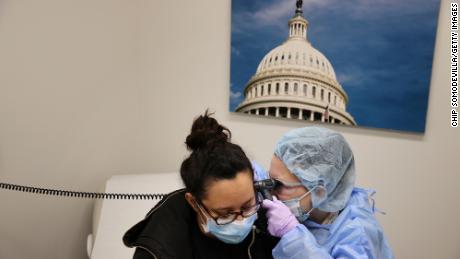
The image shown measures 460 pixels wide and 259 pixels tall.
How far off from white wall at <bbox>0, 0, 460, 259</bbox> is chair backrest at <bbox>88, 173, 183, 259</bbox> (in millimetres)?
254

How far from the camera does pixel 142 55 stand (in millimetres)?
2305

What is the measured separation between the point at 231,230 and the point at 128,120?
1.49 meters

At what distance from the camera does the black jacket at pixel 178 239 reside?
97 centimetres

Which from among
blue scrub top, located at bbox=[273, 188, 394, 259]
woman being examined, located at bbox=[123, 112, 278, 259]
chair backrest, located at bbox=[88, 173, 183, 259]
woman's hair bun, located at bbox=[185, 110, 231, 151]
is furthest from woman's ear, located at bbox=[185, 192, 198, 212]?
chair backrest, located at bbox=[88, 173, 183, 259]

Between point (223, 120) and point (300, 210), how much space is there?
1.00 meters

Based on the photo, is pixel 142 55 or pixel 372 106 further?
pixel 142 55

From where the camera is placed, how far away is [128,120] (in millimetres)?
2303

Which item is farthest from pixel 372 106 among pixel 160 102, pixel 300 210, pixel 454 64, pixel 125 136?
pixel 125 136

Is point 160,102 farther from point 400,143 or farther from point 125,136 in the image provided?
point 400,143

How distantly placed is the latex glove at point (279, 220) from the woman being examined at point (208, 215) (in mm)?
68

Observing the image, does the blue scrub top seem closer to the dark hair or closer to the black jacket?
the black jacket

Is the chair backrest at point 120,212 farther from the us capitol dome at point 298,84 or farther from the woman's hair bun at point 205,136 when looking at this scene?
the us capitol dome at point 298,84

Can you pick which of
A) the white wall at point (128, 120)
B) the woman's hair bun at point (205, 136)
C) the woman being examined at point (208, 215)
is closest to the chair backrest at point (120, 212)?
the white wall at point (128, 120)

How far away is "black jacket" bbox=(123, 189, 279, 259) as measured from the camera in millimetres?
966
